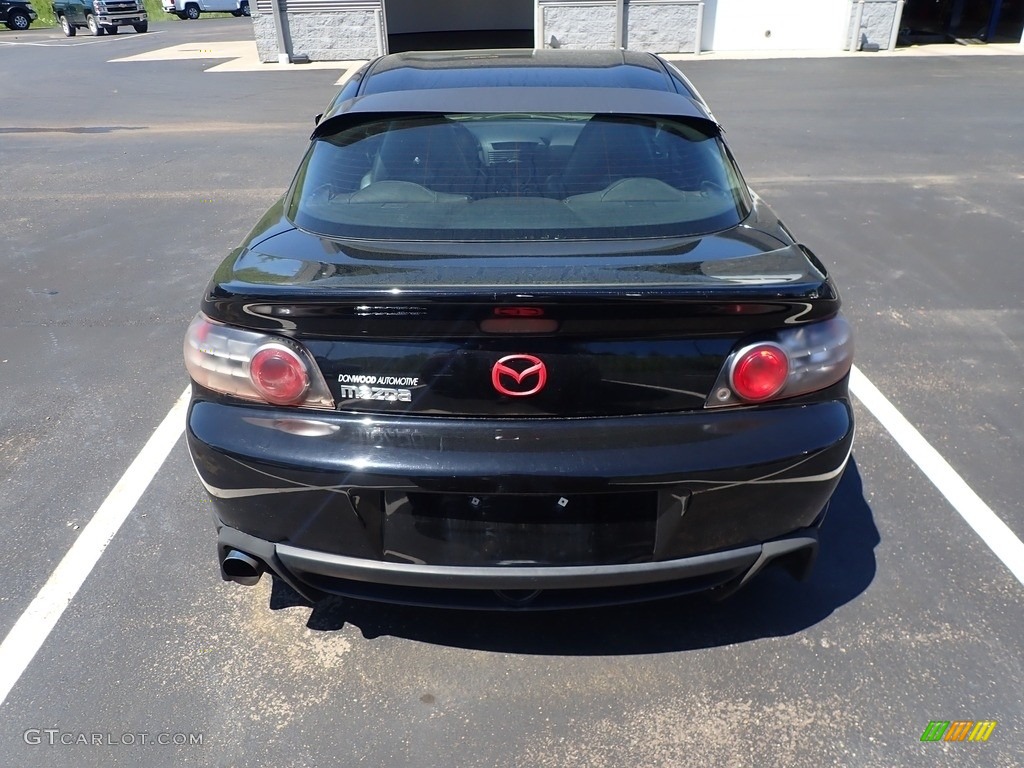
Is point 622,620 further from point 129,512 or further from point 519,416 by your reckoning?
point 129,512

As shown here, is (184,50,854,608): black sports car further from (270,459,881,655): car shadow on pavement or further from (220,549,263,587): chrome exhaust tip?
(270,459,881,655): car shadow on pavement

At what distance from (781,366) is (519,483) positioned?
30.4 inches

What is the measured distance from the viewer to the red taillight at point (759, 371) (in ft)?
6.87

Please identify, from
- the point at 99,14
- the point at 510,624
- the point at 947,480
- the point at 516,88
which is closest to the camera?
the point at 510,624

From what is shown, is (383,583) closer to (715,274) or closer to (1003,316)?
(715,274)

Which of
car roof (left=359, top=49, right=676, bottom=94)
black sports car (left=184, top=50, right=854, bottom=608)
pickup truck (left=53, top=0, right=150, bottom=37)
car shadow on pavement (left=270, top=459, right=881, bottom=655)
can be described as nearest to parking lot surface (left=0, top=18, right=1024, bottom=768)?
car shadow on pavement (left=270, top=459, right=881, bottom=655)

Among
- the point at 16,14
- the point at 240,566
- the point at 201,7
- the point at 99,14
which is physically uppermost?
the point at 240,566

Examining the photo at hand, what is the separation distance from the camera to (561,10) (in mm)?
18766

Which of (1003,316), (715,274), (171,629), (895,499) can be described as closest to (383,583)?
(171,629)

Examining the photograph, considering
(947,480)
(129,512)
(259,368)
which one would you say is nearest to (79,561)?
(129,512)

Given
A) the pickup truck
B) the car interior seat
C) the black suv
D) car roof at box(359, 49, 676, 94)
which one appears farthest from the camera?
the black suv

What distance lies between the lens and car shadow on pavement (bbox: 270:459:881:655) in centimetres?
254

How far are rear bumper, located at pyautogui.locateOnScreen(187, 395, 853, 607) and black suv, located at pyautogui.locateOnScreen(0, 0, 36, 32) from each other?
4293 cm

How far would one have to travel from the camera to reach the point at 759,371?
2104 millimetres
